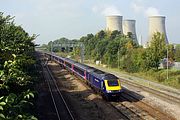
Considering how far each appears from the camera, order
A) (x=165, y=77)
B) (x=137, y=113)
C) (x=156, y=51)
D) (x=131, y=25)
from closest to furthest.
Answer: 1. (x=137, y=113)
2. (x=165, y=77)
3. (x=156, y=51)
4. (x=131, y=25)

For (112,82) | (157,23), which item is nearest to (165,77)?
(112,82)

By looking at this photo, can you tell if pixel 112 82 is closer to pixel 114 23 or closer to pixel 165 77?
pixel 165 77

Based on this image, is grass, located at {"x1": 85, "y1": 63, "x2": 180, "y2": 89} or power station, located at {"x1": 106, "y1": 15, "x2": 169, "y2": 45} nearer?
grass, located at {"x1": 85, "y1": 63, "x2": 180, "y2": 89}

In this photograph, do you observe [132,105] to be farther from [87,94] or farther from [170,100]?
[87,94]

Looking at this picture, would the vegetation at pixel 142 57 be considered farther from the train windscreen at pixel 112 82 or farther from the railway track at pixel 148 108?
the train windscreen at pixel 112 82

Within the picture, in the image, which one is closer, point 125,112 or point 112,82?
point 125,112

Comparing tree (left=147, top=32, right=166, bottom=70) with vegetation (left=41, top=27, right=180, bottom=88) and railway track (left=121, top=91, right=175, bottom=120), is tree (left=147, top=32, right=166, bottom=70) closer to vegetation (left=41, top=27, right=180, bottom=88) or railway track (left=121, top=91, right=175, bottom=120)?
vegetation (left=41, top=27, right=180, bottom=88)

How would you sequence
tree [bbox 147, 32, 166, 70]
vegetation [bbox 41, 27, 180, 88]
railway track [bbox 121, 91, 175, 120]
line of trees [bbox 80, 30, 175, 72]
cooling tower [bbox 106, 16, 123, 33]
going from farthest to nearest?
1. cooling tower [bbox 106, 16, 123, 33]
2. line of trees [bbox 80, 30, 175, 72]
3. tree [bbox 147, 32, 166, 70]
4. vegetation [bbox 41, 27, 180, 88]
5. railway track [bbox 121, 91, 175, 120]

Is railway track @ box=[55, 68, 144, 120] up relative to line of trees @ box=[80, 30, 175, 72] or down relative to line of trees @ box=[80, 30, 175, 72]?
down

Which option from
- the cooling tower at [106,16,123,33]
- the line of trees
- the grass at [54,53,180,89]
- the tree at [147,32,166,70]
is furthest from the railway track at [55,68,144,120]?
the cooling tower at [106,16,123,33]

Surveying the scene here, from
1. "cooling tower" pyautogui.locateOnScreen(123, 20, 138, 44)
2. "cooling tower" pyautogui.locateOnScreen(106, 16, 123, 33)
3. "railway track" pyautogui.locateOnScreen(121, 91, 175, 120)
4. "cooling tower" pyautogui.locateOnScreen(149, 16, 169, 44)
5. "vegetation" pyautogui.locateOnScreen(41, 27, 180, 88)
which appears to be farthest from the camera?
"cooling tower" pyautogui.locateOnScreen(123, 20, 138, 44)

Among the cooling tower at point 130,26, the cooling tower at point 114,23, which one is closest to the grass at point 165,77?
the cooling tower at point 114,23

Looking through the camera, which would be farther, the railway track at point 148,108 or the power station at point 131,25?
the power station at point 131,25

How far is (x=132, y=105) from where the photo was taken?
2967 centimetres
